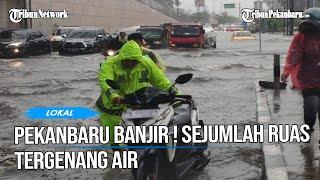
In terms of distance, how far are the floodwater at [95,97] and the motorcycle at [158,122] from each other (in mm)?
1137

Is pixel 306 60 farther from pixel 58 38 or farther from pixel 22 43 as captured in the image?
pixel 58 38

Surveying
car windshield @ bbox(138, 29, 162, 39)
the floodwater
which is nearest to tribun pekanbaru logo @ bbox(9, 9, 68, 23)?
car windshield @ bbox(138, 29, 162, 39)

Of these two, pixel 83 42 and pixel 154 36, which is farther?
pixel 154 36

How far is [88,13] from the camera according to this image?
6272 cm

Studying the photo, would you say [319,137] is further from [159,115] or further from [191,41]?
[191,41]

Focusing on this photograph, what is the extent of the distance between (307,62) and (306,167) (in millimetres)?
1576

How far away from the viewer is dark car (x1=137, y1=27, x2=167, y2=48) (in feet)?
141

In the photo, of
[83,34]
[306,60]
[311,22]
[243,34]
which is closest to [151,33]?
[83,34]

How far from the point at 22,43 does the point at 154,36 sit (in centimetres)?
1234

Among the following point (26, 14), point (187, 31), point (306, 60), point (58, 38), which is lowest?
point (306, 60)

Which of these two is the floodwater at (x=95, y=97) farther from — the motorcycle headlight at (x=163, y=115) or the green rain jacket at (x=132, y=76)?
the motorcycle headlight at (x=163, y=115)

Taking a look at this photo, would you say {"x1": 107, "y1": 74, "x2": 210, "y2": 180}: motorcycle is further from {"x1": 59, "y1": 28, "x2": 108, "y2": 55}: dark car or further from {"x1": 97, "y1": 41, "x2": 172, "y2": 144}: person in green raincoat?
{"x1": 59, "y1": 28, "x2": 108, "y2": 55}: dark car

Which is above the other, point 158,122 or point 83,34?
point 83,34

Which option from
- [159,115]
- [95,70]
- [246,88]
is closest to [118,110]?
[159,115]
